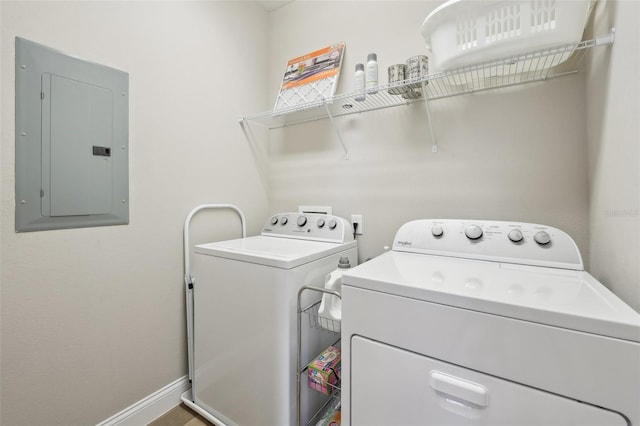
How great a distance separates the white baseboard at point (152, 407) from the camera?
1.41 metres

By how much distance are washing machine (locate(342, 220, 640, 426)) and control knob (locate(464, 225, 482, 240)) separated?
169mm

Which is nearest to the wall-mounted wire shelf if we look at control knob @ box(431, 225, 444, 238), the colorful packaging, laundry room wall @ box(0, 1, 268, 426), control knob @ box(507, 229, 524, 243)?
laundry room wall @ box(0, 1, 268, 426)

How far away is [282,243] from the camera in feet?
5.49

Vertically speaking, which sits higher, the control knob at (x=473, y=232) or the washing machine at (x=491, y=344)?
the control knob at (x=473, y=232)

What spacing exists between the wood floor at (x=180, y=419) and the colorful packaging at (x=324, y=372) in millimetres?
755

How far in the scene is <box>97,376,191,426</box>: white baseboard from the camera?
4.62 ft

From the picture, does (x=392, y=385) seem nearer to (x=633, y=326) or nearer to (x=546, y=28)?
(x=633, y=326)

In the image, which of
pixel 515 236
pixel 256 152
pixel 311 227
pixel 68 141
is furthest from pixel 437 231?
pixel 68 141

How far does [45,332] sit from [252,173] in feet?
4.60

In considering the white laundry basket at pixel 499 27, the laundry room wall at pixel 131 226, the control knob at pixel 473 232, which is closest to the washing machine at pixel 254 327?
the laundry room wall at pixel 131 226

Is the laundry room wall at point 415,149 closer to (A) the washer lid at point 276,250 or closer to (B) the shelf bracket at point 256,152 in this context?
(B) the shelf bracket at point 256,152

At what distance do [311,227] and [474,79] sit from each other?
3.89 feet

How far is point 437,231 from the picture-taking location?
1.32 meters

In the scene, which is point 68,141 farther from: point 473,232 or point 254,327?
point 473,232
